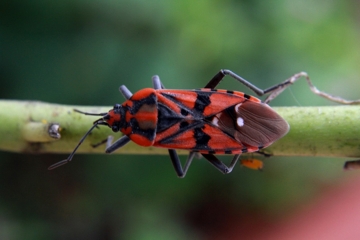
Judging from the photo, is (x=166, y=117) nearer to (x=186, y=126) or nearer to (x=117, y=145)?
(x=186, y=126)

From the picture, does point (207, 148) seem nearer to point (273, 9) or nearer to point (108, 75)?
point (108, 75)

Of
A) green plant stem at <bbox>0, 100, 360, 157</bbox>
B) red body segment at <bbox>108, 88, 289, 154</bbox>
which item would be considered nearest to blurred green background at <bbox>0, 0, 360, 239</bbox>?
red body segment at <bbox>108, 88, 289, 154</bbox>

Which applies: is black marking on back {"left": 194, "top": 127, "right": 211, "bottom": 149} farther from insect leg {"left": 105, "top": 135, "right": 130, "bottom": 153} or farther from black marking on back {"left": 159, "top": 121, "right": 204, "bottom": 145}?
insect leg {"left": 105, "top": 135, "right": 130, "bottom": 153}

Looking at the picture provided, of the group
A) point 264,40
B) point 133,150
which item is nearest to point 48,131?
point 133,150

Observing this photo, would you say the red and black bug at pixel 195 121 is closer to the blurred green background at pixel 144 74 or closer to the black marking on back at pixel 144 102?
the black marking on back at pixel 144 102

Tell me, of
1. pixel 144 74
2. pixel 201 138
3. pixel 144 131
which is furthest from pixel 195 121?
pixel 144 74

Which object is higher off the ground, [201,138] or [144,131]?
[201,138]
